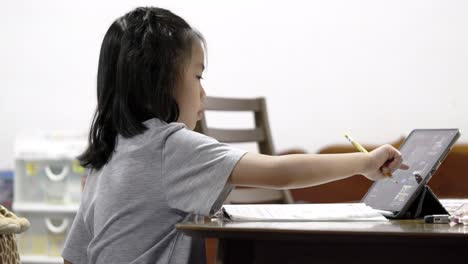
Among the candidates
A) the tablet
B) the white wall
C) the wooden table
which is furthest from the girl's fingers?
the white wall

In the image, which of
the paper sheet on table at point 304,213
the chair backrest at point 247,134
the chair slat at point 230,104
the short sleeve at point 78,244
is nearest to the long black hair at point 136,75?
the short sleeve at point 78,244

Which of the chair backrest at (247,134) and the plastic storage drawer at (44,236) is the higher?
the chair backrest at (247,134)

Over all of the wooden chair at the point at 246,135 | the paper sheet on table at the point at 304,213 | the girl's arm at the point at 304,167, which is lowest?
the wooden chair at the point at 246,135

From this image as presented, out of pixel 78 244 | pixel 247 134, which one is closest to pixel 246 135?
pixel 247 134

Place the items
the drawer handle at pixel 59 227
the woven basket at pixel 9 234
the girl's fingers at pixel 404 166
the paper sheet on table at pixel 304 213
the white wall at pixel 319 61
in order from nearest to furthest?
the paper sheet on table at pixel 304 213 < the girl's fingers at pixel 404 166 < the woven basket at pixel 9 234 < the white wall at pixel 319 61 < the drawer handle at pixel 59 227

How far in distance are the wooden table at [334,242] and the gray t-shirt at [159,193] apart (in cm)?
14

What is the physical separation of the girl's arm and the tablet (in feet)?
0.23

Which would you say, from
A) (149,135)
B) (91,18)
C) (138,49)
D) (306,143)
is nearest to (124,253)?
(149,135)

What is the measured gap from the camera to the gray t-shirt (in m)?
1.01

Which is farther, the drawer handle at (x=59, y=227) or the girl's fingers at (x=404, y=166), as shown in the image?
the drawer handle at (x=59, y=227)

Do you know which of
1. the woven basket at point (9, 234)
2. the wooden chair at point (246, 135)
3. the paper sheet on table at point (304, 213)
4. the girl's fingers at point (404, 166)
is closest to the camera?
the paper sheet on table at point (304, 213)

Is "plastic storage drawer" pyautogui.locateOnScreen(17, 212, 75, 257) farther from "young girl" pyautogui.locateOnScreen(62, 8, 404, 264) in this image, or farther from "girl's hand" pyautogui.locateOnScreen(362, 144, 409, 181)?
"girl's hand" pyautogui.locateOnScreen(362, 144, 409, 181)

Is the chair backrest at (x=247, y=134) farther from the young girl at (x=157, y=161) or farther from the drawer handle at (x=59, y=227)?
the drawer handle at (x=59, y=227)

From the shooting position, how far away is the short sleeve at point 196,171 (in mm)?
999
